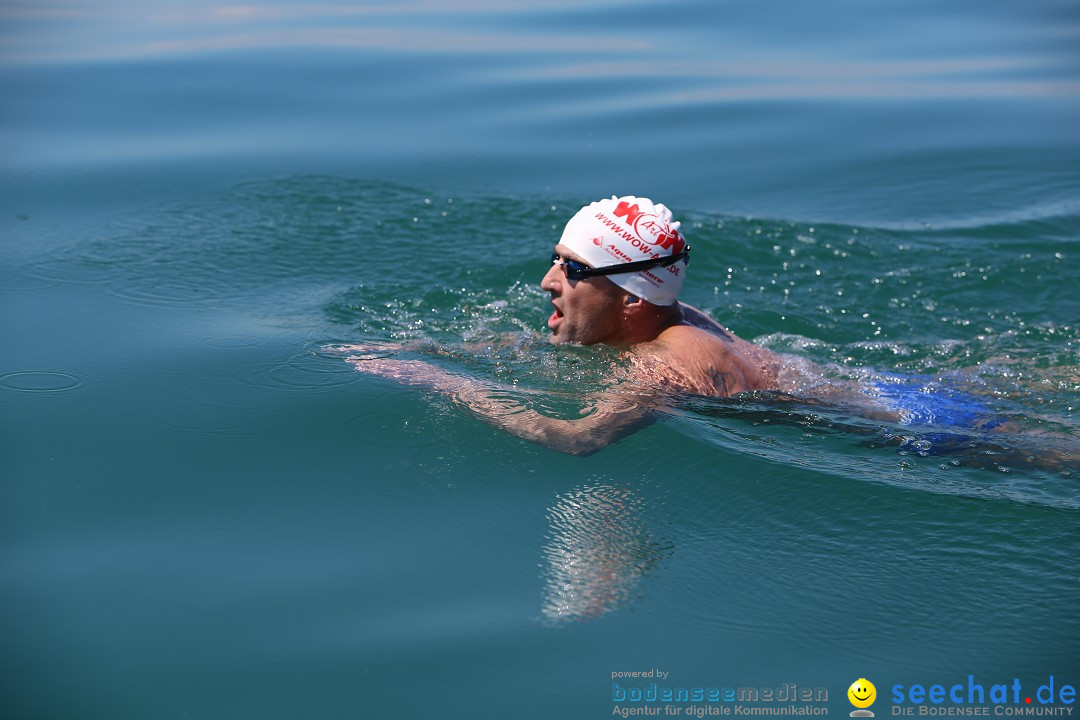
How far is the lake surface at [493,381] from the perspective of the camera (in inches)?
165

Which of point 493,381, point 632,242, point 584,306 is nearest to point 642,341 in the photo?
point 584,306

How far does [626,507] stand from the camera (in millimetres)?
5145

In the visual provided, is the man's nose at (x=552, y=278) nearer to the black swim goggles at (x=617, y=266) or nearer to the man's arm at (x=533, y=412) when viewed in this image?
the black swim goggles at (x=617, y=266)

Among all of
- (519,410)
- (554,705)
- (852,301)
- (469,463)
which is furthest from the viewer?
(852,301)

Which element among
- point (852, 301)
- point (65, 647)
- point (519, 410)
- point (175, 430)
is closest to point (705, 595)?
point (519, 410)

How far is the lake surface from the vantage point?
165 inches

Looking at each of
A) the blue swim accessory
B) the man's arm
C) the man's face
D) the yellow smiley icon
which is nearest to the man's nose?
the man's face

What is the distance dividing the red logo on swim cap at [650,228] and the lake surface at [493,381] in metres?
0.76

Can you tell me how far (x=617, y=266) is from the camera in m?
6.43

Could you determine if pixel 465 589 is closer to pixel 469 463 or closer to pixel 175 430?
pixel 469 463

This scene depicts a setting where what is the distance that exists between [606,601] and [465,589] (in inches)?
21.4

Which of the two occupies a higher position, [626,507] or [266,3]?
[266,3]

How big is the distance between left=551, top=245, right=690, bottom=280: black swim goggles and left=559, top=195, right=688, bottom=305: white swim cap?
0.05 feet

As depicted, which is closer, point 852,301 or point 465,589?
point 465,589
